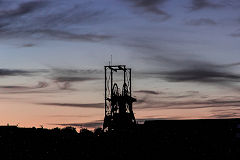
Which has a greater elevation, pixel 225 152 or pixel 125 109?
pixel 125 109

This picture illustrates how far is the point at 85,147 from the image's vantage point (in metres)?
39.7

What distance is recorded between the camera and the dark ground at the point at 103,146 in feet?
118

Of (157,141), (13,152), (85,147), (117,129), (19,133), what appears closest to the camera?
(13,152)

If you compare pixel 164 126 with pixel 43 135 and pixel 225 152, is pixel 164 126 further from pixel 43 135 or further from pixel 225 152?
pixel 43 135

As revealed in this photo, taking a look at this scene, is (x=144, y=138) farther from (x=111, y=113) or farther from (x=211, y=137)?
(x=111, y=113)

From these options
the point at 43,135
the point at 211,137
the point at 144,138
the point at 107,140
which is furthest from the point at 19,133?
the point at 211,137

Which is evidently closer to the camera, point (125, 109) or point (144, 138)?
point (144, 138)

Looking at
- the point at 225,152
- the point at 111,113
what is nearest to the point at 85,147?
the point at 225,152

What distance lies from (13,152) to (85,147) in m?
7.28

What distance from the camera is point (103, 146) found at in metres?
40.6

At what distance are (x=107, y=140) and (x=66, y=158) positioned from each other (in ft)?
19.2

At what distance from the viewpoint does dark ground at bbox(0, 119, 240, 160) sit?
35.8 metres

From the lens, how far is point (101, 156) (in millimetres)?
39031

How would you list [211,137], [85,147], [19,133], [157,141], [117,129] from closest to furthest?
[19,133] < [85,147] < [157,141] < [211,137] < [117,129]
